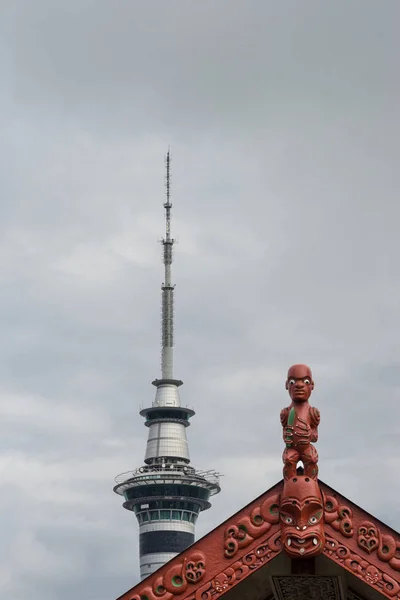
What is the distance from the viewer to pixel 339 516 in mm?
12500

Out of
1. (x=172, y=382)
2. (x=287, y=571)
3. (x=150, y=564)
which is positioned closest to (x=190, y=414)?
(x=172, y=382)

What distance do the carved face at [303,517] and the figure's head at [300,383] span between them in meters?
0.78

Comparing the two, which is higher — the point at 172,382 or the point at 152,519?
the point at 172,382

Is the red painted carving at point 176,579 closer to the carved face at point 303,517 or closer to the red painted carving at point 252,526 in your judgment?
the red painted carving at point 252,526

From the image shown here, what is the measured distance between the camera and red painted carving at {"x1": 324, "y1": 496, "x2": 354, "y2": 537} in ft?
40.9

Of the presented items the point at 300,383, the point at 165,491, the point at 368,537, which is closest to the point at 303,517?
the point at 368,537

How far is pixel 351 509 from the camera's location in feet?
41.1

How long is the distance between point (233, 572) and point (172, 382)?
184 metres

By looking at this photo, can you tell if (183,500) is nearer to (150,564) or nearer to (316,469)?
(150,564)

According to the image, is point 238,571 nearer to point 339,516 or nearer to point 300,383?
point 339,516

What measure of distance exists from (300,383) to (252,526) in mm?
1475

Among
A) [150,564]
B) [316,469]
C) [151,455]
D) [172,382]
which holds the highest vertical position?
[172,382]

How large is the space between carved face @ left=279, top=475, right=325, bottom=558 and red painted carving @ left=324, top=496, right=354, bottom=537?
0.18 m

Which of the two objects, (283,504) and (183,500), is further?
(183,500)
